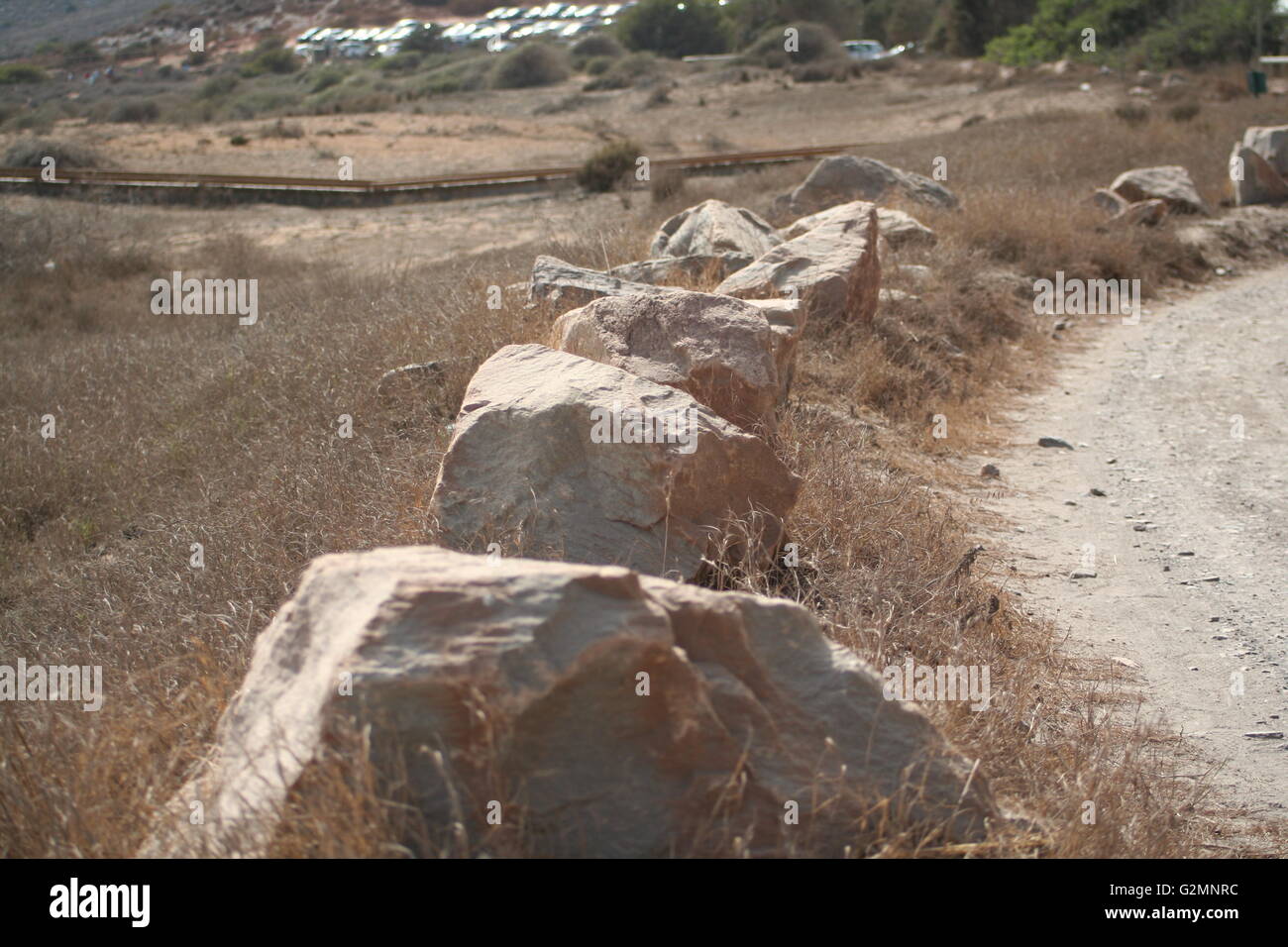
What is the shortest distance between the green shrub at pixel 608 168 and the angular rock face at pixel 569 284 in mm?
13097

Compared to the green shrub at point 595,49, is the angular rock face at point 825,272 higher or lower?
lower

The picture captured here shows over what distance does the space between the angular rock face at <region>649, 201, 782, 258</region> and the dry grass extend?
597 millimetres

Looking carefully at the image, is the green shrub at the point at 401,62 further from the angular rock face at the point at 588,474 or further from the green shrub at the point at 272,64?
the angular rock face at the point at 588,474

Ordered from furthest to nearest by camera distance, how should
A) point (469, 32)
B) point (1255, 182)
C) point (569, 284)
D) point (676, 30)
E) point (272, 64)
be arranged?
point (469, 32)
point (676, 30)
point (272, 64)
point (1255, 182)
point (569, 284)

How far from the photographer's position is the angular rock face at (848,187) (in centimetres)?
1126

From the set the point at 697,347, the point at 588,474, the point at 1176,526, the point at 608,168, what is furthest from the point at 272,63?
the point at 588,474

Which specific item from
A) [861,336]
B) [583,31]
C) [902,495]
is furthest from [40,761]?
[583,31]

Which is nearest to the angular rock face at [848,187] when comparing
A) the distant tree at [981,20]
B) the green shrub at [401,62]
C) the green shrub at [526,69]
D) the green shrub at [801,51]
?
the green shrub at [801,51]

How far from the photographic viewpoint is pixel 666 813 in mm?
2143

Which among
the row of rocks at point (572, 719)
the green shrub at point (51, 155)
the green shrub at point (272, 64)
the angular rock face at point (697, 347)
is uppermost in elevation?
the green shrub at point (272, 64)

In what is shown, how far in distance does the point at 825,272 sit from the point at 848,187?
15.4 ft

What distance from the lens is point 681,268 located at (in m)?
7.55

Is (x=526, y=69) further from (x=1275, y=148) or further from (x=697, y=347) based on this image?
(x=697, y=347)

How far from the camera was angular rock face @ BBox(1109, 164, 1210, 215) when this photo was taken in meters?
12.7
